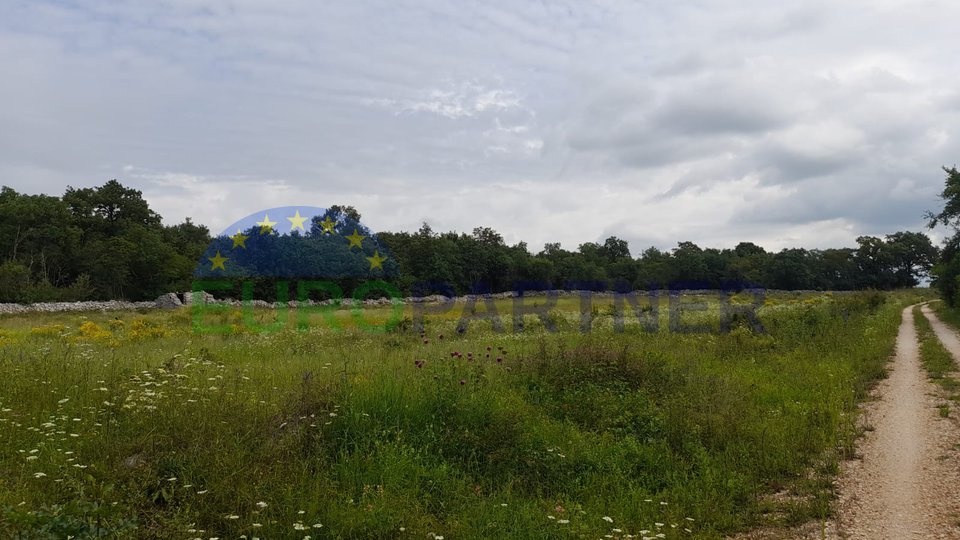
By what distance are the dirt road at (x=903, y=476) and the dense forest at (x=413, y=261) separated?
26929 millimetres

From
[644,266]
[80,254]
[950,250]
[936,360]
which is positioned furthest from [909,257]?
[80,254]

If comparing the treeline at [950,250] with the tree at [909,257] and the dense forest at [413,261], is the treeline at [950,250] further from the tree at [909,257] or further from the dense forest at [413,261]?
the tree at [909,257]

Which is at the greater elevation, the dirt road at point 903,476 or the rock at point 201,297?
the rock at point 201,297

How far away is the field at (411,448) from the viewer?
5.28 m

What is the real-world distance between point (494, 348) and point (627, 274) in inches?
3423

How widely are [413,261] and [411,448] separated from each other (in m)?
65.2

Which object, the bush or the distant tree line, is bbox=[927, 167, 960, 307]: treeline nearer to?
the distant tree line

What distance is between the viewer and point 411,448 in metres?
6.69

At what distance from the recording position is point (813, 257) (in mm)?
106938

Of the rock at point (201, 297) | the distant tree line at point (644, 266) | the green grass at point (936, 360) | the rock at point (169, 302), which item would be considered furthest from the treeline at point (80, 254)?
the green grass at point (936, 360)

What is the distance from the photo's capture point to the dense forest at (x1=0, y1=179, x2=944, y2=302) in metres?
54.4

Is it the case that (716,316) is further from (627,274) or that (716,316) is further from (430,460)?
(627,274)

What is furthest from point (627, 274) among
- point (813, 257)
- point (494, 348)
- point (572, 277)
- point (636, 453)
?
point (636, 453)

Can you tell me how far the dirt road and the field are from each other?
1.19ft
